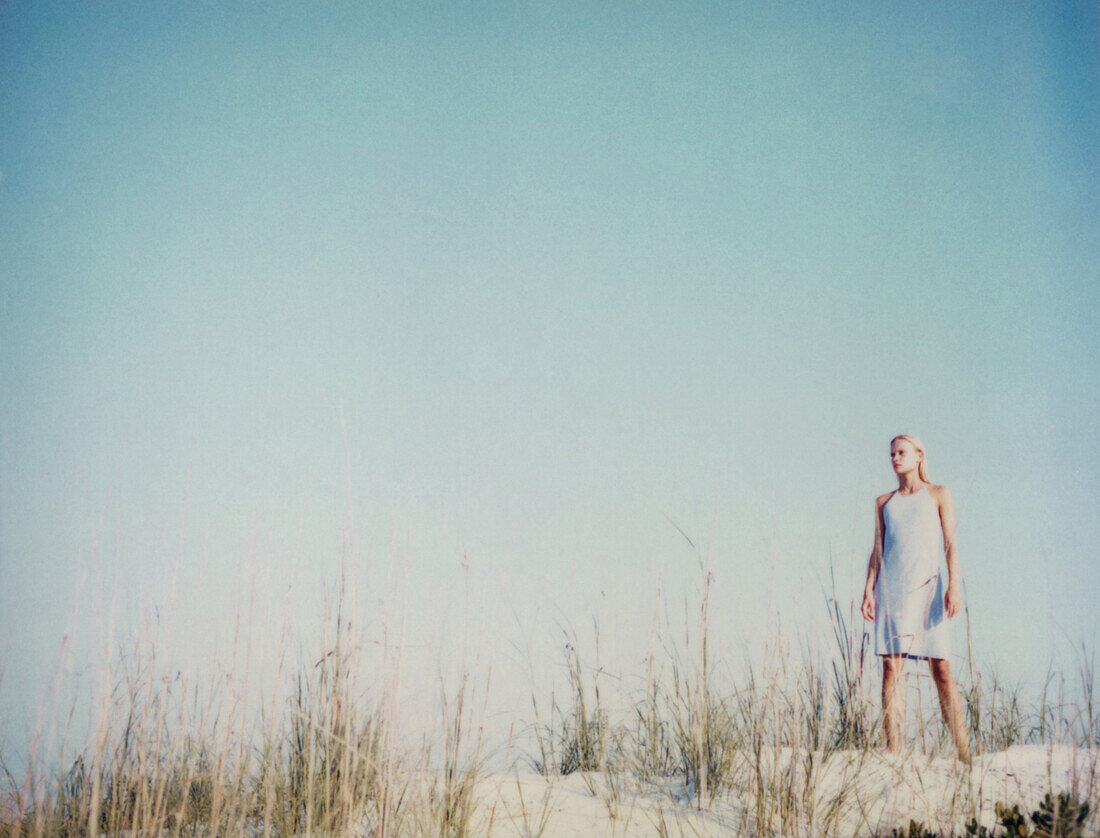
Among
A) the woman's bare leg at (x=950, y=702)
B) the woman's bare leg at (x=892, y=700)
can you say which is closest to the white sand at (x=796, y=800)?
the woman's bare leg at (x=892, y=700)

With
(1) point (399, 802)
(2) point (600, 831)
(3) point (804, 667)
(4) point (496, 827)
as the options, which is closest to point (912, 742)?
(3) point (804, 667)

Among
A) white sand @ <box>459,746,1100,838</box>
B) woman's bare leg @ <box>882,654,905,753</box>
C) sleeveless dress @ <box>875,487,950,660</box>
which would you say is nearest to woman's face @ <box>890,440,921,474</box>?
sleeveless dress @ <box>875,487,950,660</box>

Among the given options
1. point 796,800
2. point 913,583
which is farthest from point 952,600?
point 796,800

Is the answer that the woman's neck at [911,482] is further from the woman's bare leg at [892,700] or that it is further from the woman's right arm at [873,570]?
the woman's bare leg at [892,700]

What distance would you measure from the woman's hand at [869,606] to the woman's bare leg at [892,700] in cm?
23

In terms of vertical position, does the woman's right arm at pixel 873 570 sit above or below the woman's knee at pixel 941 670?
above

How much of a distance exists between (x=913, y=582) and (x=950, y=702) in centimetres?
52

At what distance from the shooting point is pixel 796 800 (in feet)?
8.53

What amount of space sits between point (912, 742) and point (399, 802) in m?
2.01

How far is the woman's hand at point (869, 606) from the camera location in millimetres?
3783

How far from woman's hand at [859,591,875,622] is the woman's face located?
59cm

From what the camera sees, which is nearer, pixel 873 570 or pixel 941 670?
pixel 941 670

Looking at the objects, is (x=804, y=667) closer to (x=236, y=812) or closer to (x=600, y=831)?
(x=600, y=831)

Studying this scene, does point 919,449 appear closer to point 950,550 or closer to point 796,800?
point 950,550
